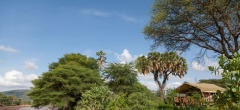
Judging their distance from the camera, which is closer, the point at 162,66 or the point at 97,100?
the point at 97,100

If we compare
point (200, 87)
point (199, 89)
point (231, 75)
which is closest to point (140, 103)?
point (231, 75)

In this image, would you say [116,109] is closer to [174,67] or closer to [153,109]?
[153,109]

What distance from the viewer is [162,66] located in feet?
149

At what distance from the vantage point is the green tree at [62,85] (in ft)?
102

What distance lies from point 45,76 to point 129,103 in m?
16.5

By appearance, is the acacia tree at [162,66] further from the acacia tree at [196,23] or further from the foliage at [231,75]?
the foliage at [231,75]

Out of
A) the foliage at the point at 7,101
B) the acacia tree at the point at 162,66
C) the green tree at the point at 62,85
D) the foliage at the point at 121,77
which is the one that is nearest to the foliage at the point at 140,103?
the foliage at the point at 121,77

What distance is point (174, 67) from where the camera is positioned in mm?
45906

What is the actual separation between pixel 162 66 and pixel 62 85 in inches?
741

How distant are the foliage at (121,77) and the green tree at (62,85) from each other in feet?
12.7

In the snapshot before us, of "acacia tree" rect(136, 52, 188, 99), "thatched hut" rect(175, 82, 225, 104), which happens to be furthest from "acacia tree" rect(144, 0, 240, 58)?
"acacia tree" rect(136, 52, 188, 99)

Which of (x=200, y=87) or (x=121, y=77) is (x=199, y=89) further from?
(x=121, y=77)

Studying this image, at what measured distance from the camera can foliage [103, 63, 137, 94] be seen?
2741 cm

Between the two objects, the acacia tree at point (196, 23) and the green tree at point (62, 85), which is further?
the green tree at point (62, 85)
